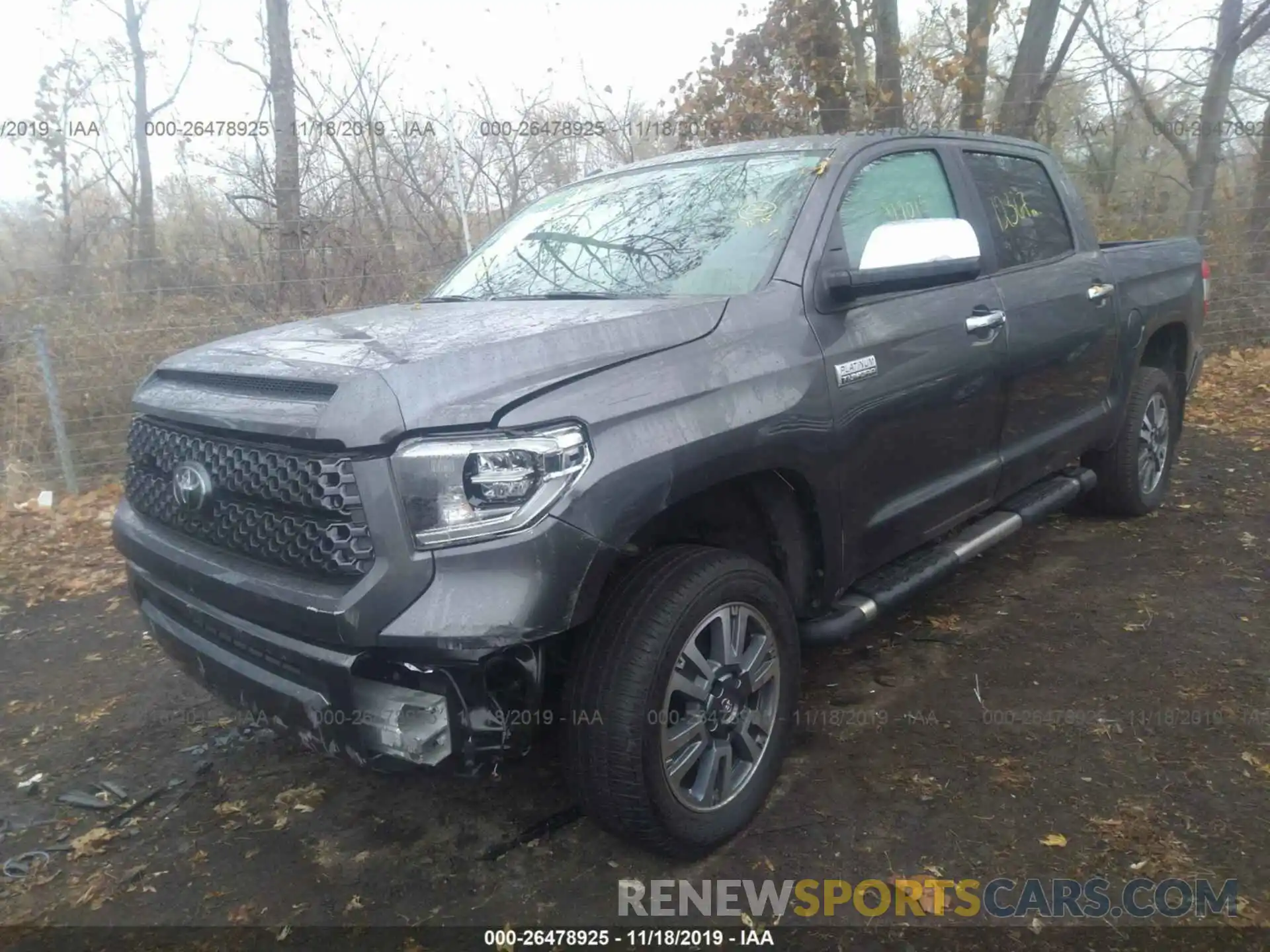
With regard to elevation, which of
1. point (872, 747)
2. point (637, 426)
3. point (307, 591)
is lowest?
point (872, 747)

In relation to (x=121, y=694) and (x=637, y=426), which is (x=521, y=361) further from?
(x=121, y=694)

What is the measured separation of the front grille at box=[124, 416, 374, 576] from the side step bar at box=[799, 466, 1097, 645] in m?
1.53

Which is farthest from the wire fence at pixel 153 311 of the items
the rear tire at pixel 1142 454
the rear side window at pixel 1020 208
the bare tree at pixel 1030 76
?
Answer: the rear side window at pixel 1020 208

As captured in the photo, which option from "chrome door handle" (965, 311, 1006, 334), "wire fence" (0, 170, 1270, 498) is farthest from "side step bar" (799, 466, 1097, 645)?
"wire fence" (0, 170, 1270, 498)

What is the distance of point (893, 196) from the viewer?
3.34 m

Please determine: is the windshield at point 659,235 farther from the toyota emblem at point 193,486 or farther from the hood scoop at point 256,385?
the toyota emblem at point 193,486

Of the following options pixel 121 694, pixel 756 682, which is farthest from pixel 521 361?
pixel 121 694

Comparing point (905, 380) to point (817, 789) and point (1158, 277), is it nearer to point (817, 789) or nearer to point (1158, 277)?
point (817, 789)

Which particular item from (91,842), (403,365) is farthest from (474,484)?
(91,842)

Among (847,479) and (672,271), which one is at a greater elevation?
(672,271)

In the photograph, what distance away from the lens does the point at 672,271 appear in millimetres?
2916

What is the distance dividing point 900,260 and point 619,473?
1.26 metres

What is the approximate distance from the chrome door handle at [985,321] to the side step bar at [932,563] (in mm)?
814

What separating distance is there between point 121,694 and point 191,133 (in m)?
6.76
